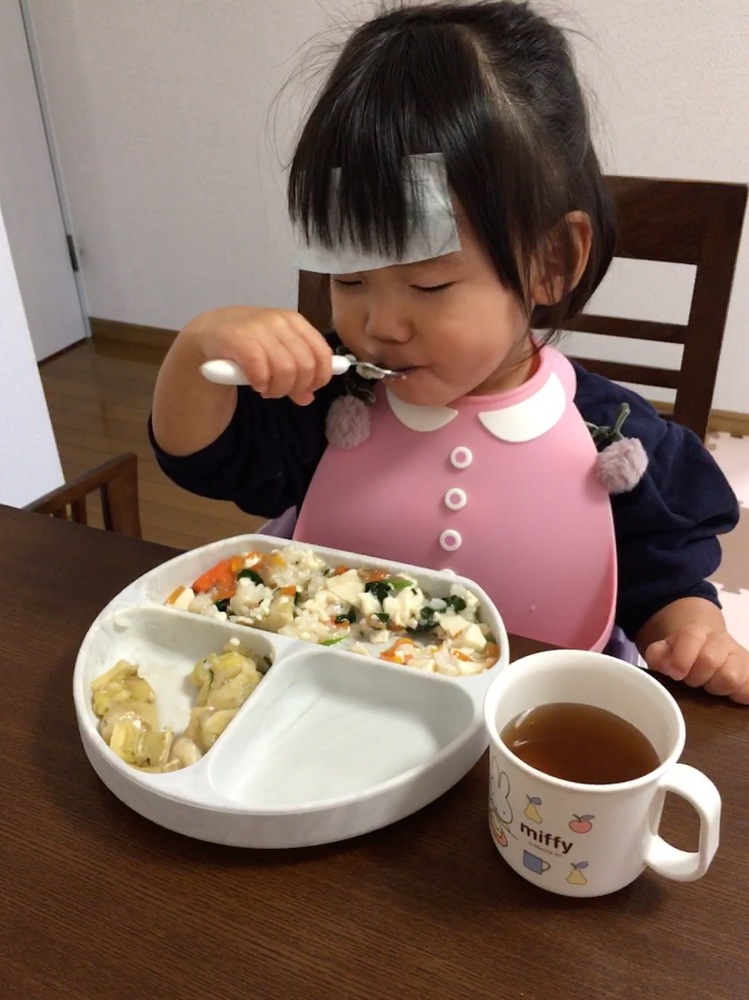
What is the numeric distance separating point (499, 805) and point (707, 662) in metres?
0.24

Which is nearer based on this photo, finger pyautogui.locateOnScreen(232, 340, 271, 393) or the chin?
finger pyautogui.locateOnScreen(232, 340, 271, 393)

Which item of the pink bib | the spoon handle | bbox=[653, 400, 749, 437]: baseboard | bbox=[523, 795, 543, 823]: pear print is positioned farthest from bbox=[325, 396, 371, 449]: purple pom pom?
bbox=[653, 400, 749, 437]: baseboard

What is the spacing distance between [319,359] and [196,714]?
284mm

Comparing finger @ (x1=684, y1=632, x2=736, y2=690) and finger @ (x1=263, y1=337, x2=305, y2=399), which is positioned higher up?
finger @ (x1=263, y1=337, x2=305, y2=399)

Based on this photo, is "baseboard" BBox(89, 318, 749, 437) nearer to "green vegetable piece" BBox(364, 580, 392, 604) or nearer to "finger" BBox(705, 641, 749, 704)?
"green vegetable piece" BBox(364, 580, 392, 604)

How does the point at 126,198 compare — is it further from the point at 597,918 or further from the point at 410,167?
the point at 597,918

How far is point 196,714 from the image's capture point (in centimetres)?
61

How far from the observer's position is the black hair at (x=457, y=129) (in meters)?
0.69

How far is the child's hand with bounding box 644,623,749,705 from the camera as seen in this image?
2.15 ft

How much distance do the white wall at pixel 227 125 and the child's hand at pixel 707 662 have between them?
163 cm

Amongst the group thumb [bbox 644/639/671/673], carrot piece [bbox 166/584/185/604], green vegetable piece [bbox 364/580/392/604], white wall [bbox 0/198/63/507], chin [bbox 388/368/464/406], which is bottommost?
white wall [bbox 0/198/63/507]

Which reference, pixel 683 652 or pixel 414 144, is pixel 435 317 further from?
pixel 683 652

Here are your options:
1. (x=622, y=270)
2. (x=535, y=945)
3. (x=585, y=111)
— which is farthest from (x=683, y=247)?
(x=622, y=270)

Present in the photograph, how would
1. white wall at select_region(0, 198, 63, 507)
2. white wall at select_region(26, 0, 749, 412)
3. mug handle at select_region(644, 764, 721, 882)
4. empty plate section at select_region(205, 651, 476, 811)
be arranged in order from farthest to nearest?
white wall at select_region(26, 0, 749, 412), white wall at select_region(0, 198, 63, 507), empty plate section at select_region(205, 651, 476, 811), mug handle at select_region(644, 764, 721, 882)
